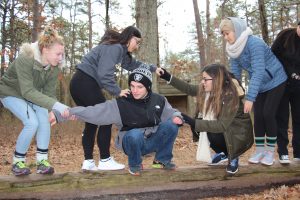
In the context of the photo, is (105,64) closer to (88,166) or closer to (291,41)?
(88,166)

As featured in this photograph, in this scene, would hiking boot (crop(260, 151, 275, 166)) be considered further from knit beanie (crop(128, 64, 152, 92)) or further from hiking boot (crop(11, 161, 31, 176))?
hiking boot (crop(11, 161, 31, 176))

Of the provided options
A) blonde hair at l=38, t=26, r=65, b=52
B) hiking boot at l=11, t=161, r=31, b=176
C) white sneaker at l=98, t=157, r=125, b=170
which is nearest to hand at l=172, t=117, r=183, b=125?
white sneaker at l=98, t=157, r=125, b=170

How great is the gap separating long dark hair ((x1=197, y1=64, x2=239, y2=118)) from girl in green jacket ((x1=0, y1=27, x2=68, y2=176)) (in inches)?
72.8

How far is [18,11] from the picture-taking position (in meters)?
17.8

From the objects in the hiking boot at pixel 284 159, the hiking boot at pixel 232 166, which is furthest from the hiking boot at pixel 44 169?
the hiking boot at pixel 284 159

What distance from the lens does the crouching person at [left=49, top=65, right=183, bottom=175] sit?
4129 mm

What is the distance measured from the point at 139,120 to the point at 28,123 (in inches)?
49.5

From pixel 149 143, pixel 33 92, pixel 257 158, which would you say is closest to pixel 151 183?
pixel 149 143

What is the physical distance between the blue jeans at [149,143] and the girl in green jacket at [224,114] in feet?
0.82

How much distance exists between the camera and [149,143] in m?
4.31

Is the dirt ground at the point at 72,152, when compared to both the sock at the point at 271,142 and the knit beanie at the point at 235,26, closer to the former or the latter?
the sock at the point at 271,142

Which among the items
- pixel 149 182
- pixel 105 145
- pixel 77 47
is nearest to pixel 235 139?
pixel 149 182

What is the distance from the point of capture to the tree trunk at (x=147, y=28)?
7566 mm

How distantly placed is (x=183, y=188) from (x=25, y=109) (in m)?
2.10
